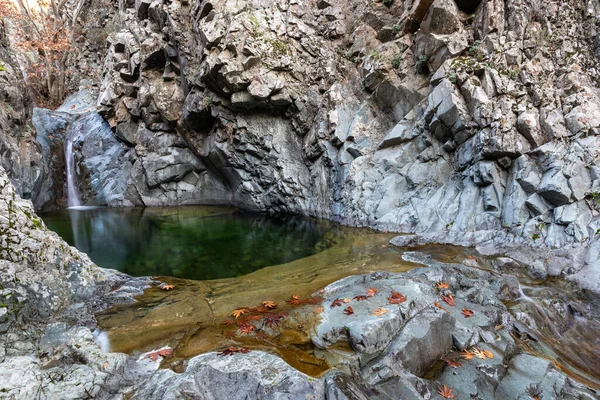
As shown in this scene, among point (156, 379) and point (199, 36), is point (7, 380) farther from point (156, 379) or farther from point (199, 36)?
point (199, 36)

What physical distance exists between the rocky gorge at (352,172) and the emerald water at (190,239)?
74.4 inches

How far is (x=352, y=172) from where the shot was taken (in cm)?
1321

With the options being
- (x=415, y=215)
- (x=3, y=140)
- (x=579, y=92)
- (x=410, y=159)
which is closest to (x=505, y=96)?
(x=579, y=92)

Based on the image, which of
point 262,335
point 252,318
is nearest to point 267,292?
point 252,318

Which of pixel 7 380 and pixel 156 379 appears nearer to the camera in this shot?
pixel 7 380

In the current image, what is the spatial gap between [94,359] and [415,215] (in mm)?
9732

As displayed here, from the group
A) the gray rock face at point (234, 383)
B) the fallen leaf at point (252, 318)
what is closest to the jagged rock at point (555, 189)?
the fallen leaf at point (252, 318)

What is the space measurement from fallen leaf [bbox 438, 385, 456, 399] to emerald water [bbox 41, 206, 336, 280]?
602 cm

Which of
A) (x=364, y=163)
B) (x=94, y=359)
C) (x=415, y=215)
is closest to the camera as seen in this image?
(x=94, y=359)

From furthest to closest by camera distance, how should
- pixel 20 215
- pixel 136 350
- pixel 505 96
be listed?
1. pixel 505 96
2. pixel 20 215
3. pixel 136 350

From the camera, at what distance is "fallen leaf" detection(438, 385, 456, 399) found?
3185 mm

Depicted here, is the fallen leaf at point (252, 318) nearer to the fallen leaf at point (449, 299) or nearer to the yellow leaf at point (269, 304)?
the yellow leaf at point (269, 304)

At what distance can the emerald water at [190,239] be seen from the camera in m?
9.30

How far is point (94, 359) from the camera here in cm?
333
